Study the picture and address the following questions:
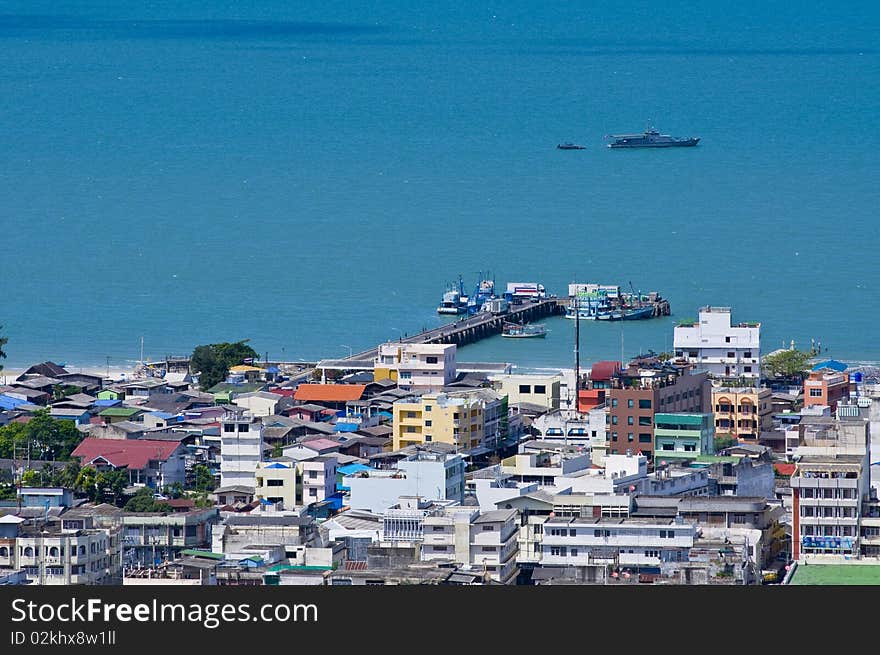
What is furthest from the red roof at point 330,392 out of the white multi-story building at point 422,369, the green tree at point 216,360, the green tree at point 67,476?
the green tree at point 67,476

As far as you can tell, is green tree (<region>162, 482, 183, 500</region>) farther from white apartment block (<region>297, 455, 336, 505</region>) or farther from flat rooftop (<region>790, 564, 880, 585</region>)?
flat rooftop (<region>790, 564, 880, 585</region>)

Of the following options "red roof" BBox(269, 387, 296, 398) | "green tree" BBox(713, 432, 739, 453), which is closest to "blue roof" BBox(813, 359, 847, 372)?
"green tree" BBox(713, 432, 739, 453)

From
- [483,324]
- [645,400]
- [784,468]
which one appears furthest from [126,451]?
[483,324]

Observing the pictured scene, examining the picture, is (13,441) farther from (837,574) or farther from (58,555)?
(837,574)

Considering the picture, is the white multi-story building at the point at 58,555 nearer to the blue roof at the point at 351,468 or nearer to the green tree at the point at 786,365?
the blue roof at the point at 351,468

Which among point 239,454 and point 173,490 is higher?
point 239,454

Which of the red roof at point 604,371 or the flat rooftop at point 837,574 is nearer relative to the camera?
the flat rooftop at point 837,574
